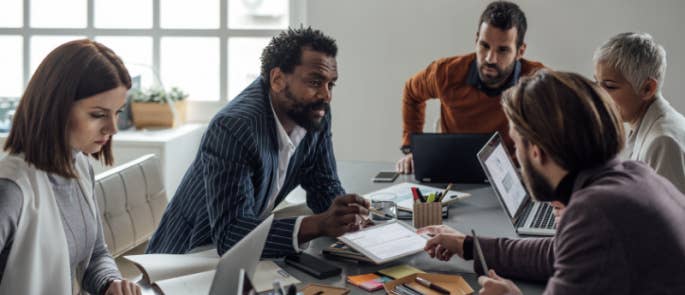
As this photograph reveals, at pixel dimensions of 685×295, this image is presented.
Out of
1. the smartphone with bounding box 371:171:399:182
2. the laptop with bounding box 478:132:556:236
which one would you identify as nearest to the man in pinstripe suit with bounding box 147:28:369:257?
the smartphone with bounding box 371:171:399:182

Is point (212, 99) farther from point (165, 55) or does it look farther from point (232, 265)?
point (232, 265)

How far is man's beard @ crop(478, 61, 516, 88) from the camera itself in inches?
129

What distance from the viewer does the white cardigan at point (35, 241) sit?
5.78ft

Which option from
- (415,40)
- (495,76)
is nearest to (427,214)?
(495,76)

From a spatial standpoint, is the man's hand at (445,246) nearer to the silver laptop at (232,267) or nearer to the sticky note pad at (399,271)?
the sticky note pad at (399,271)

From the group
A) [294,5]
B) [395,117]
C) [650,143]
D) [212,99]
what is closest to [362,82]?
[395,117]

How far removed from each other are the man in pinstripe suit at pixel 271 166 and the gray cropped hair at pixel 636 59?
2.69ft

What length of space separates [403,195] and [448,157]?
1.10 ft

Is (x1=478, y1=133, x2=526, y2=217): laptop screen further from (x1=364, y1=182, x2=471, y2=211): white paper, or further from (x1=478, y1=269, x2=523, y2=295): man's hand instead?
(x1=478, y1=269, x2=523, y2=295): man's hand

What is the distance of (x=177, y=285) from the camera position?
6.03 feet

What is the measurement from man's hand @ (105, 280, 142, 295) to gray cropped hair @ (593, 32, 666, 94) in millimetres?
1436

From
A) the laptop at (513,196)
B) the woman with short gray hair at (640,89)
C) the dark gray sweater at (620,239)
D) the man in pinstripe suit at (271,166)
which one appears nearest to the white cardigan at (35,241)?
the man in pinstripe suit at (271,166)

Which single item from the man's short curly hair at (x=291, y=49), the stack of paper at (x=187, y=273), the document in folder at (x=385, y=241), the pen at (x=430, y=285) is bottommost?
the stack of paper at (x=187, y=273)

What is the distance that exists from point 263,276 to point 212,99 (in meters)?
2.90
